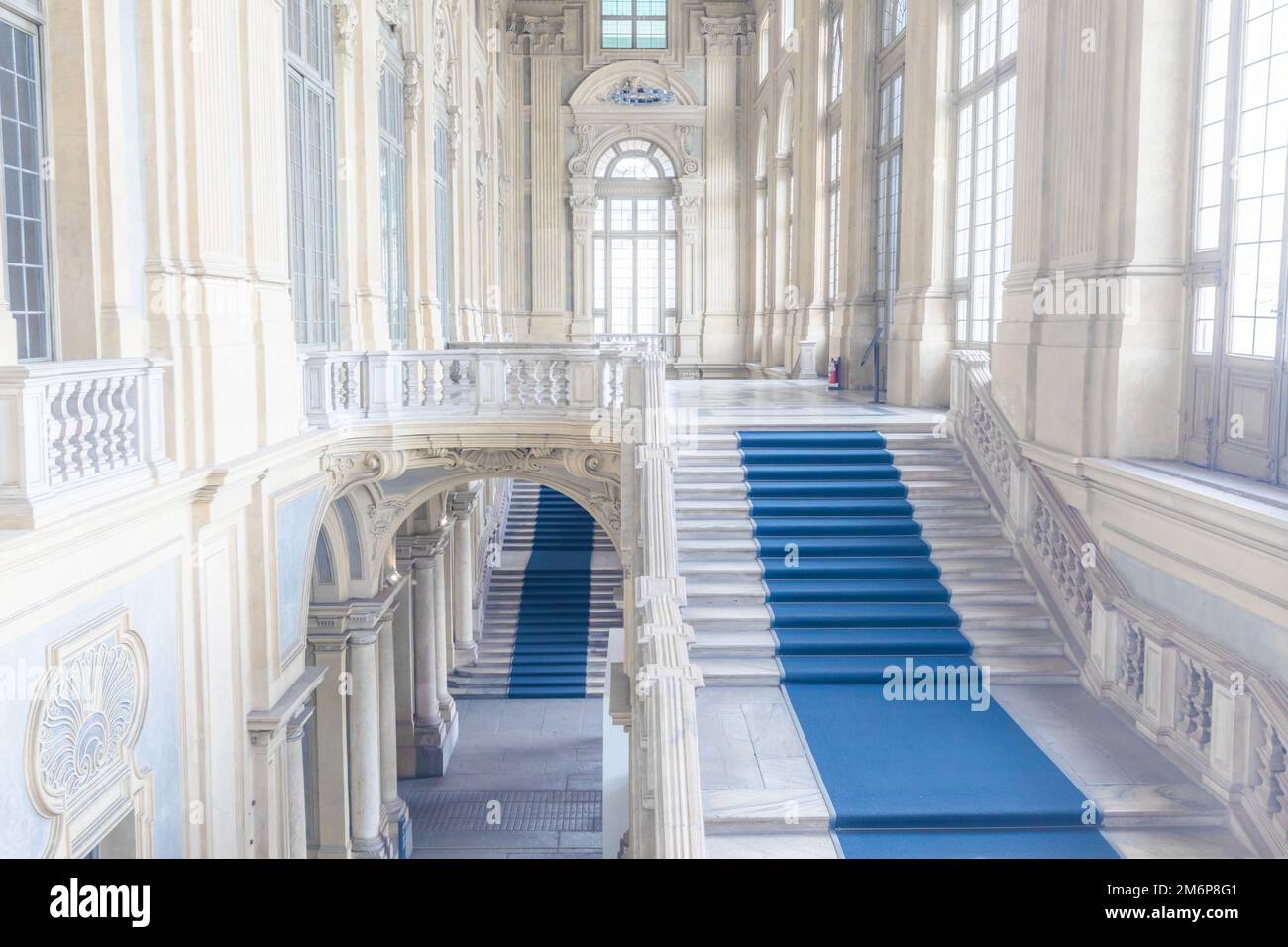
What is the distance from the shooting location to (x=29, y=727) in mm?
5859

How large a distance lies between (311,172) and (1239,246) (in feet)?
28.9

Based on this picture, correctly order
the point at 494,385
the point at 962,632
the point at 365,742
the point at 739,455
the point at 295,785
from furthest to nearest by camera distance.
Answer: the point at 365,742
the point at 494,385
the point at 739,455
the point at 295,785
the point at 962,632

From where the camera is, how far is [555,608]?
22.7 metres

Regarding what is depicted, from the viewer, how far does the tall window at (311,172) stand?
11.2 m

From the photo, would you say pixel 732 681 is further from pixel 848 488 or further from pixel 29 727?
pixel 29 727

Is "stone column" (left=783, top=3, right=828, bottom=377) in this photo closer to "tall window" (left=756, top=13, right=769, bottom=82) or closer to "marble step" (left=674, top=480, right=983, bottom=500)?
"tall window" (left=756, top=13, right=769, bottom=82)

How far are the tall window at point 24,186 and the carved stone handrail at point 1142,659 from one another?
292 inches

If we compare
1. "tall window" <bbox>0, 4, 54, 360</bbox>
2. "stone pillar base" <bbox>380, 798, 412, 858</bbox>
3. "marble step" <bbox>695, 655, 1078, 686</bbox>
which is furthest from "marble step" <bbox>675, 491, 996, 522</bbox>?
"stone pillar base" <bbox>380, 798, 412, 858</bbox>

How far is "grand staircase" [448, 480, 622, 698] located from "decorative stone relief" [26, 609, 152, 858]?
13.6 metres

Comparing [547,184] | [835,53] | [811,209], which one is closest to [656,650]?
[811,209]

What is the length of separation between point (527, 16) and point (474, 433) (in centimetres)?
1987

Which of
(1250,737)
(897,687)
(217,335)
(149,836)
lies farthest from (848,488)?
(149,836)

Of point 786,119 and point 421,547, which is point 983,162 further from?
point 786,119

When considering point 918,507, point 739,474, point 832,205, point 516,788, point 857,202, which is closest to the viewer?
point 918,507
